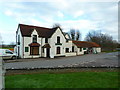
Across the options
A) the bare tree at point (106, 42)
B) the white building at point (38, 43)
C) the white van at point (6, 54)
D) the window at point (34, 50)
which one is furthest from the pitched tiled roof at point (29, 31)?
the bare tree at point (106, 42)

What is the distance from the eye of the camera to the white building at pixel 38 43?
22672 mm

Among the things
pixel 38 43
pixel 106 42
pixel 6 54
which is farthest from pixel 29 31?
pixel 106 42

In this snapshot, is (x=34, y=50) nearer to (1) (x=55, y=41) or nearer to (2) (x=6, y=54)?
(1) (x=55, y=41)

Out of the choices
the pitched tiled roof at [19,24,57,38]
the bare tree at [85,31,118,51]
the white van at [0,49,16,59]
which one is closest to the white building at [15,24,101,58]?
the pitched tiled roof at [19,24,57,38]

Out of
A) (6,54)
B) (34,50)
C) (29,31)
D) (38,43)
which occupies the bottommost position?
(6,54)

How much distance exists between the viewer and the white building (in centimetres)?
2267

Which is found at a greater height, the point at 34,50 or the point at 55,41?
the point at 55,41

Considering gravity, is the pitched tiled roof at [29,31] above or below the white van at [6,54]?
above

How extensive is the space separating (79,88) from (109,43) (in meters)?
58.4

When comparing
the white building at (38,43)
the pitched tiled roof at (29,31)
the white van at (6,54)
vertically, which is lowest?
the white van at (6,54)

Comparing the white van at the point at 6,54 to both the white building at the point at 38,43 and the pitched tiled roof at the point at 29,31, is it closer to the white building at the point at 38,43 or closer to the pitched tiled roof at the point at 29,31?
the white building at the point at 38,43

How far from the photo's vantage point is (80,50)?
3359cm

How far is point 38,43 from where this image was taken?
953 inches

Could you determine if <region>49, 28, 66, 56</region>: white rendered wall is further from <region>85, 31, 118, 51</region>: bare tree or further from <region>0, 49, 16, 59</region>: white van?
<region>85, 31, 118, 51</region>: bare tree
